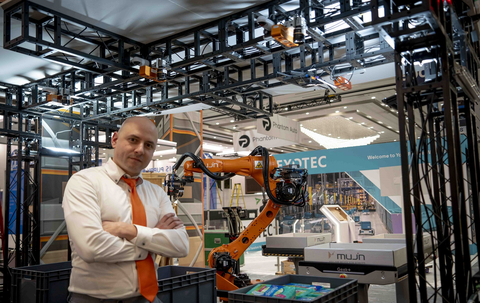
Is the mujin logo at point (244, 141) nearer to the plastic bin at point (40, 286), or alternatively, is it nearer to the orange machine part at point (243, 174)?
the orange machine part at point (243, 174)

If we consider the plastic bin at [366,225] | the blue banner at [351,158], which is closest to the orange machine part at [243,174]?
the blue banner at [351,158]

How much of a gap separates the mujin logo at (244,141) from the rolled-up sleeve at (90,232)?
10.4 metres

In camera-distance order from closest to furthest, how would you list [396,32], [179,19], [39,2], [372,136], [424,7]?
[424,7]
[396,32]
[39,2]
[179,19]
[372,136]

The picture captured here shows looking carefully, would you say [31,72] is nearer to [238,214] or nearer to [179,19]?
[179,19]

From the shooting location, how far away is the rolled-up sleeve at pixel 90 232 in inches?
70.2

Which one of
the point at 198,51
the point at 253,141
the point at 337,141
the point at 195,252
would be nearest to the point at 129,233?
the point at 198,51

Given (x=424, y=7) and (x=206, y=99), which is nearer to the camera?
(x=424, y=7)

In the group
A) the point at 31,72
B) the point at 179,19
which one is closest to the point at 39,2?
the point at 179,19

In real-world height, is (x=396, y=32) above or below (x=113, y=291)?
above

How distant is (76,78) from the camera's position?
8.07m

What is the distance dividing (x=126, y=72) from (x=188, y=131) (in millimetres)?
3551

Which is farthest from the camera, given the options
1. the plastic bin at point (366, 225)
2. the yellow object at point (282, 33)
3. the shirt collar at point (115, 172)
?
the plastic bin at point (366, 225)

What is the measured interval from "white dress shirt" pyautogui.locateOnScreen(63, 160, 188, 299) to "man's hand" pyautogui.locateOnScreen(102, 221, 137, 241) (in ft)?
0.07

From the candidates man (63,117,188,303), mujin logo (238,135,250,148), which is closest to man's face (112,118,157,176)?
man (63,117,188,303)
